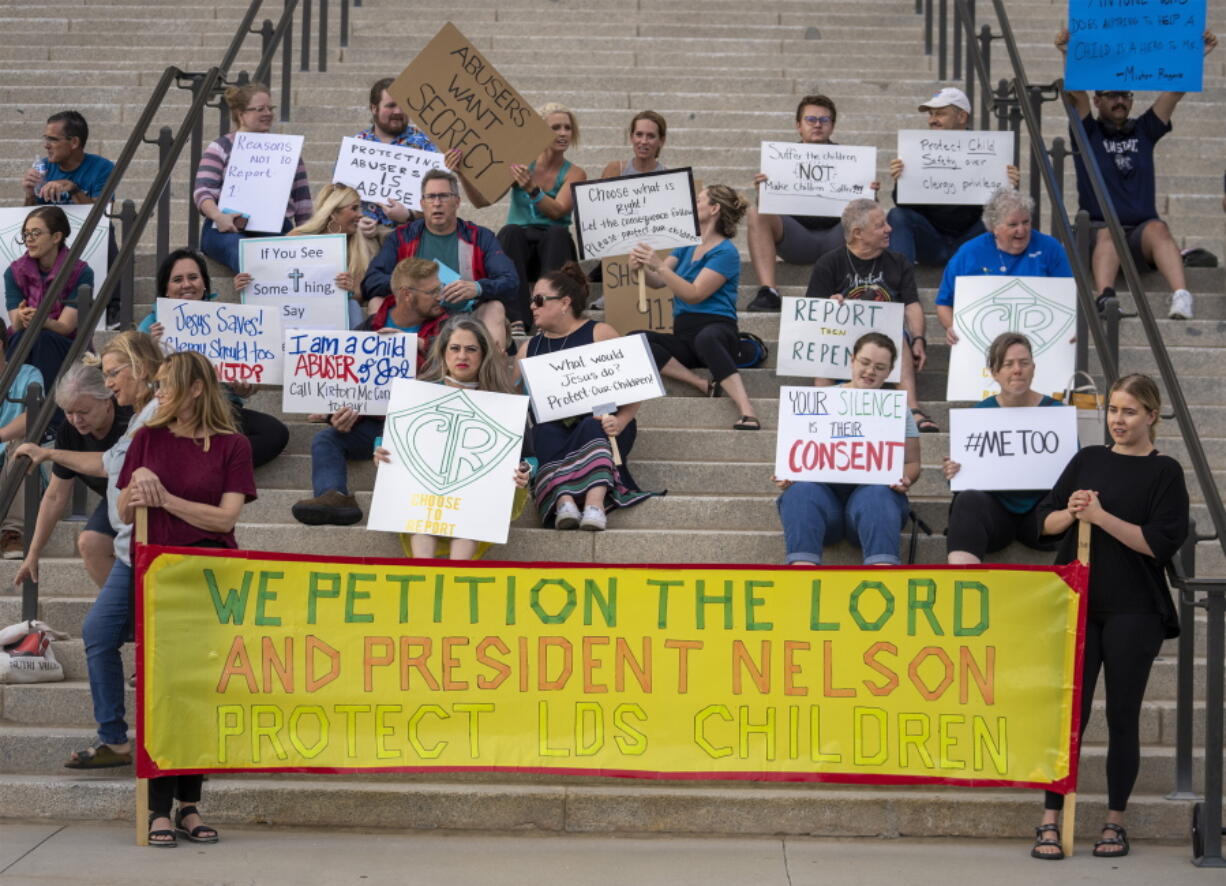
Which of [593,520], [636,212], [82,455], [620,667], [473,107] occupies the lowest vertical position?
[620,667]

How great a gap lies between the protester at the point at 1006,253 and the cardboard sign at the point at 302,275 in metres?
3.13

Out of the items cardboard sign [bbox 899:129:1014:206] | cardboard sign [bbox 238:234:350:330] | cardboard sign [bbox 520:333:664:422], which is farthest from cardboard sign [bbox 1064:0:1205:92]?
cardboard sign [bbox 238:234:350:330]

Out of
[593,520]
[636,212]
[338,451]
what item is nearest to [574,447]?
[593,520]

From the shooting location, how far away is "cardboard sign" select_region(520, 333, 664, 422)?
8.63 metres

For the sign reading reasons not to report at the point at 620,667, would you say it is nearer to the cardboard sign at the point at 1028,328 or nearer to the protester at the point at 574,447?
the protester at the point at 574,447

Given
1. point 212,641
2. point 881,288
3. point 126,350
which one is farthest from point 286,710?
point 881,288

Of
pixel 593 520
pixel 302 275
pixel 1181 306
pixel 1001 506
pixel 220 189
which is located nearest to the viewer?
pixel 1001 506

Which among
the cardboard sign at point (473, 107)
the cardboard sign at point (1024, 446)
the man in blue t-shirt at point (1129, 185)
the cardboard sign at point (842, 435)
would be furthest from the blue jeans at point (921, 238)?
the cardboard sign at point (1024, 446)

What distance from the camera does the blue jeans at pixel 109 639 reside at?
7.05 metres

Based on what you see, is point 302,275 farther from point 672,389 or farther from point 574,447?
point 574,447

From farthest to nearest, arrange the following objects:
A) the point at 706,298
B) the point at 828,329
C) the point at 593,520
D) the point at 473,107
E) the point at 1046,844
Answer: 1. the point at 473,107
2. the point at 706,298
3. the point at 828,329
4. the point at 593,520
5. the point at 1046,844

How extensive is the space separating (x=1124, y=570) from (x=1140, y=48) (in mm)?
4757

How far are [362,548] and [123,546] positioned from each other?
4.20 ft

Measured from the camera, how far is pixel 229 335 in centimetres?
927
